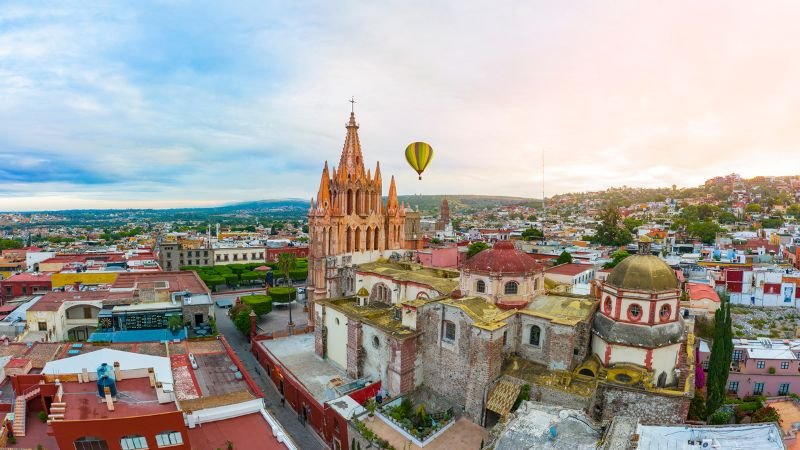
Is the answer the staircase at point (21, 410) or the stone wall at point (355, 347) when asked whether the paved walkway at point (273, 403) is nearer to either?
the stone wall at point (355, 347)

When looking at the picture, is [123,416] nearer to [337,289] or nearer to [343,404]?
[343,404]

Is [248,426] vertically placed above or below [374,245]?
below

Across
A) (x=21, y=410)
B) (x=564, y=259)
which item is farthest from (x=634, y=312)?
(x=564, y=259)

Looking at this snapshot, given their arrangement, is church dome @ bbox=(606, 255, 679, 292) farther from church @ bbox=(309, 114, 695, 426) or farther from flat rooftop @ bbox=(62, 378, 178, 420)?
flat rooftop @ bbox=(62, 378, 178, 420)

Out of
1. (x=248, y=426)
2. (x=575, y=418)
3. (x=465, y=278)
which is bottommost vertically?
(x=248, y=426)

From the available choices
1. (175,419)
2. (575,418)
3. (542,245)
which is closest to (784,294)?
(542,245)

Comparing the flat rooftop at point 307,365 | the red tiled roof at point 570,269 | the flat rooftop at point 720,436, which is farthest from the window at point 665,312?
the red tiled roof at point 570,269

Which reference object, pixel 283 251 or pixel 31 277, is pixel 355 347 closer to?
pixel 31 277
